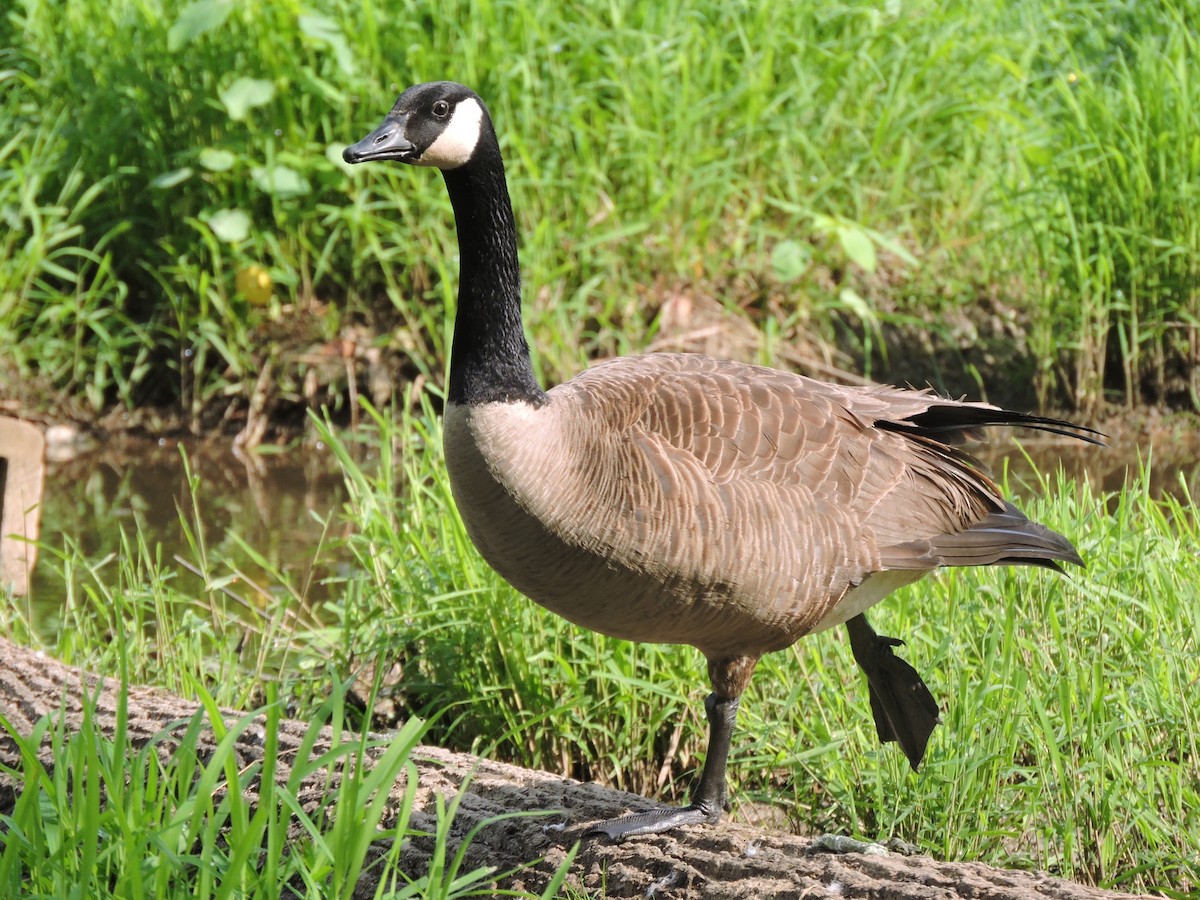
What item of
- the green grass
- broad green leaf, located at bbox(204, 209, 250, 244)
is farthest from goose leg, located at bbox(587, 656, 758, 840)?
broad green leaf, located at bbox(204, 209, 250, 244)

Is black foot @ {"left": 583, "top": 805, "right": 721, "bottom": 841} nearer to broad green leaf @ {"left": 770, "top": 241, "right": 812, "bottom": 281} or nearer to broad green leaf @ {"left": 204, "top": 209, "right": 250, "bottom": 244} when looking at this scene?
broad green leaf @ {"left": 770, "top": 241, "right": 812, "bottom": 281}

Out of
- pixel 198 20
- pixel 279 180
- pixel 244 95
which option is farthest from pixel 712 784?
pixel 198 20

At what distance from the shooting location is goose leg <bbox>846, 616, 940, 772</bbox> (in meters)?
3.59

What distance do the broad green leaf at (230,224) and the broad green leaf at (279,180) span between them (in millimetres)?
192

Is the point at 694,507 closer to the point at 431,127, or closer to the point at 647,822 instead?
the point at 647,822

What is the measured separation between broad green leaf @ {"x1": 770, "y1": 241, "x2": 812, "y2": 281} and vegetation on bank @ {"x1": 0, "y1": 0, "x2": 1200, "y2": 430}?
0.7 inches

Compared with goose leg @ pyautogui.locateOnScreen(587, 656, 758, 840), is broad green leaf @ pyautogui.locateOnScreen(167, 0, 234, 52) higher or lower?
higher

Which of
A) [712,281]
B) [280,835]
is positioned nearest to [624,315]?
[712,281]

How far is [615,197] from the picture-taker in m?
7.33

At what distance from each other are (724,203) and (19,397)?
12.7 feet

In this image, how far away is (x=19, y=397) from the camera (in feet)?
24.6

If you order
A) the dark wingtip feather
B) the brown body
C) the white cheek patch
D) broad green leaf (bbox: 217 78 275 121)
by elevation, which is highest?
broad green leaf (bbox: 217 78 275 121)

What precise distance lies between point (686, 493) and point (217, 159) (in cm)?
458

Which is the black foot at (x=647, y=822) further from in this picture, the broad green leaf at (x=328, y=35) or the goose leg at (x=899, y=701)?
the broad green leaf at (x=328, y=35)
